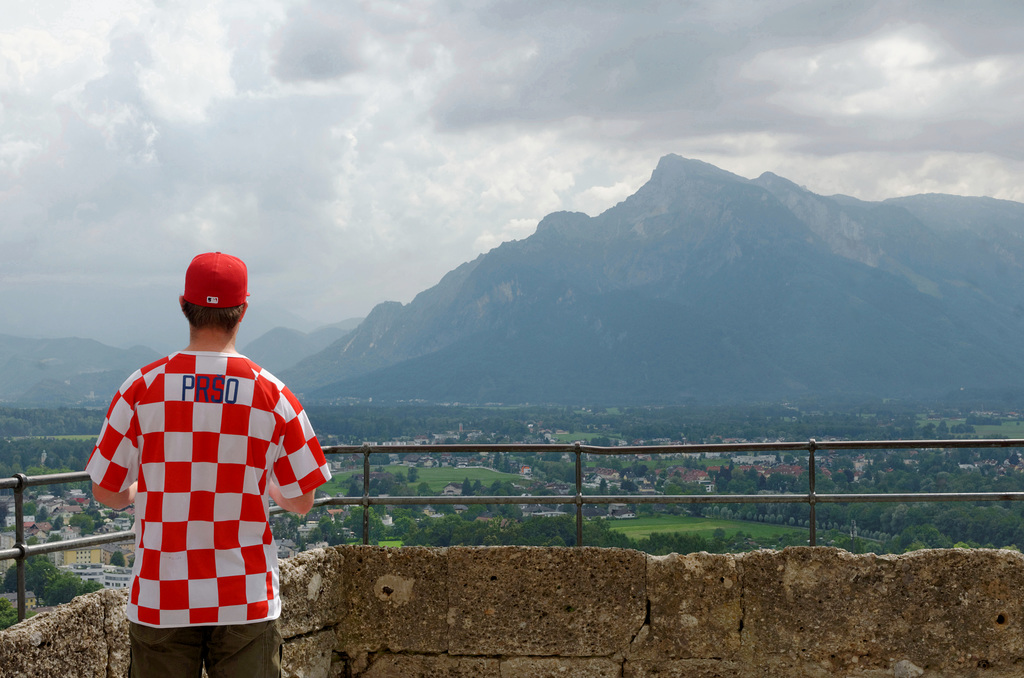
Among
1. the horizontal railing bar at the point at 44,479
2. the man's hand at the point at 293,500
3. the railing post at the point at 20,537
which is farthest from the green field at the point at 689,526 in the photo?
the man's hand at the point at 293,500

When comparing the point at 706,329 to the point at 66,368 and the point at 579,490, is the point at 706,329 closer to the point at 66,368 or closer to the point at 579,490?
the point at 66,368

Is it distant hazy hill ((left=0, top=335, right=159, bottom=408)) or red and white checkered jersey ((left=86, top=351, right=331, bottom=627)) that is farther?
distant hazy hill ((left=0, top=335, right=159, bottom=408))

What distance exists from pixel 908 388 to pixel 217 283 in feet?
532

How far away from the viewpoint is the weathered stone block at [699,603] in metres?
4.76

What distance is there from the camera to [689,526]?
24.1ft

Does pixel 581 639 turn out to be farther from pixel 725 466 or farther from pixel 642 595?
pixel 725 466

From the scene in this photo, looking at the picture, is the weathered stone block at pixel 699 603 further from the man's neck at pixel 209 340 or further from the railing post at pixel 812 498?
the man's neck at pixel 209 340

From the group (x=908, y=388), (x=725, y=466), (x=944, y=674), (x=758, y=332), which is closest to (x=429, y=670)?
(x=944, y=674)

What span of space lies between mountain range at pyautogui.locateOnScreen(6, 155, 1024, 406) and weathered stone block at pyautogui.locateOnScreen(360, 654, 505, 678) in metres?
131

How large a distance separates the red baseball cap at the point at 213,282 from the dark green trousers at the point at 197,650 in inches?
31.4

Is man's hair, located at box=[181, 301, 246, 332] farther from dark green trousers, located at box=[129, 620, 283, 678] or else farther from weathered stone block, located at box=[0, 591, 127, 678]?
weathered stone block, located at box=[0, 591, 127, 678]

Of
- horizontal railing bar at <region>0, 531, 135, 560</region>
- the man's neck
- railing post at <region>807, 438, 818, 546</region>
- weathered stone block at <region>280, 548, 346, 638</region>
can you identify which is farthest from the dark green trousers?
railing post at <region>807, 438, 818, 546</region>

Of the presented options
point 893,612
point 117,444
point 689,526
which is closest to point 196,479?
point 117,444

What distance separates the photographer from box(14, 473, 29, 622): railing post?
338 centimetres
